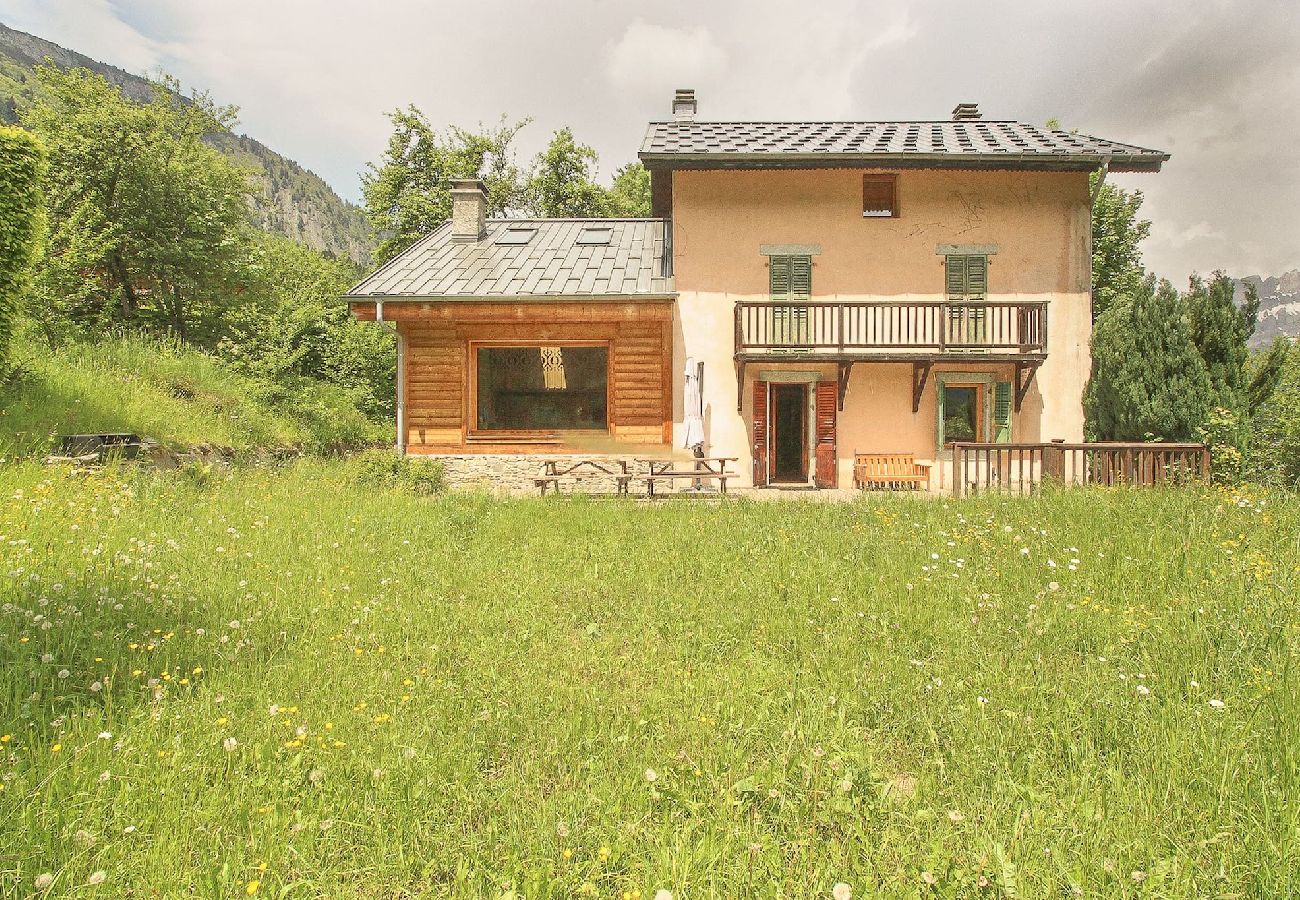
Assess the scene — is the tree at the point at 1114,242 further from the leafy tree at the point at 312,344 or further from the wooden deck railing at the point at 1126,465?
the leafy tree at the point at 312,344

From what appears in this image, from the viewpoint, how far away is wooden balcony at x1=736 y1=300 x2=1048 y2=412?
12773 millimetres

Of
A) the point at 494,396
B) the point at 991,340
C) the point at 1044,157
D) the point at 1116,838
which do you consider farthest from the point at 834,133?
the point at 1116,838

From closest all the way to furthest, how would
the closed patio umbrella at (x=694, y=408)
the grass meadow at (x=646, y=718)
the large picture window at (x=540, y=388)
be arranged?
1. the grass meadow at (x=646, y=718)
2. the closed patio umbrella at (x=694, y=408)
3. the large picture window at (x=540, y=388)

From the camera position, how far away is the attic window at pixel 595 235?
15.7 metres

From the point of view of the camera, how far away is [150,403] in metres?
10.0

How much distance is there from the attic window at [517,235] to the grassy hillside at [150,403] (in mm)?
6135

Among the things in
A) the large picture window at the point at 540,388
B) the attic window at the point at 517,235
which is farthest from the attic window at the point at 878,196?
the attic window at the point at 517,235

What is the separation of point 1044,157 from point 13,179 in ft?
54.8

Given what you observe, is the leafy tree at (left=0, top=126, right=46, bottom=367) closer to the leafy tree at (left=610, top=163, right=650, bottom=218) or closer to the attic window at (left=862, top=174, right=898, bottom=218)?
the attic window at (left=862, top=174, right=898, bottom=218)

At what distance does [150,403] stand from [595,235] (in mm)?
10161

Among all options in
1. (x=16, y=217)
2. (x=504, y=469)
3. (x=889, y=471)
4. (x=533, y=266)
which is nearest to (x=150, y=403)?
(x=16, y=217)

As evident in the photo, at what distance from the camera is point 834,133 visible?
1509cm

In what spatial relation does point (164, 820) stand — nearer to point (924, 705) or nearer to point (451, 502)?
point (924, 705)

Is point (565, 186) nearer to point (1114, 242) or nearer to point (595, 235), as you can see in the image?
point (595, 235)
